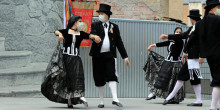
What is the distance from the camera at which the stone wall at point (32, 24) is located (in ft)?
43.4

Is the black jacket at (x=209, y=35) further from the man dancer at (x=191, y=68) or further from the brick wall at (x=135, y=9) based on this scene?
the brick wall at (x=135, y=9)

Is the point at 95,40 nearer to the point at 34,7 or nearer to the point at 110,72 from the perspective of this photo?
the point at 110,72

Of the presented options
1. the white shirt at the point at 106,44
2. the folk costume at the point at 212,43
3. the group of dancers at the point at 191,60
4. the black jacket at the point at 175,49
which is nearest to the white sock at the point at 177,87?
the group of dancers at the point at 191,60

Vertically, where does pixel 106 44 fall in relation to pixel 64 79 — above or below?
above

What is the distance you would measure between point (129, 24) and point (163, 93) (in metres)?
2.71

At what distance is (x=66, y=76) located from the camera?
9.70m

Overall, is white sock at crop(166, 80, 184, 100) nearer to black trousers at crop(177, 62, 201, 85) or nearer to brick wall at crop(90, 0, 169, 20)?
black trousers at crop(177, 62, 201, 85)

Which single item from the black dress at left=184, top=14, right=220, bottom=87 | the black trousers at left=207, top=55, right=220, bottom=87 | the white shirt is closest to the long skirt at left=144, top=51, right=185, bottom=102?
the white shirt

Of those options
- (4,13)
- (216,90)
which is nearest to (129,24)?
(4,13)

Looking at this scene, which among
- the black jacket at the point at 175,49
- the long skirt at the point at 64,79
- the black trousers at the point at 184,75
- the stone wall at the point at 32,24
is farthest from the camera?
the stone wall at the point at 32,24

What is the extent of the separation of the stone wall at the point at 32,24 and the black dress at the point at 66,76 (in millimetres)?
3803

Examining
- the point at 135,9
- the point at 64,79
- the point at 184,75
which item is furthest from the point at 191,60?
the point at 135,9

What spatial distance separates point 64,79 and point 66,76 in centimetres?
8

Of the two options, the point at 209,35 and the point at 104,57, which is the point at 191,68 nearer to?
the point at 104,57
